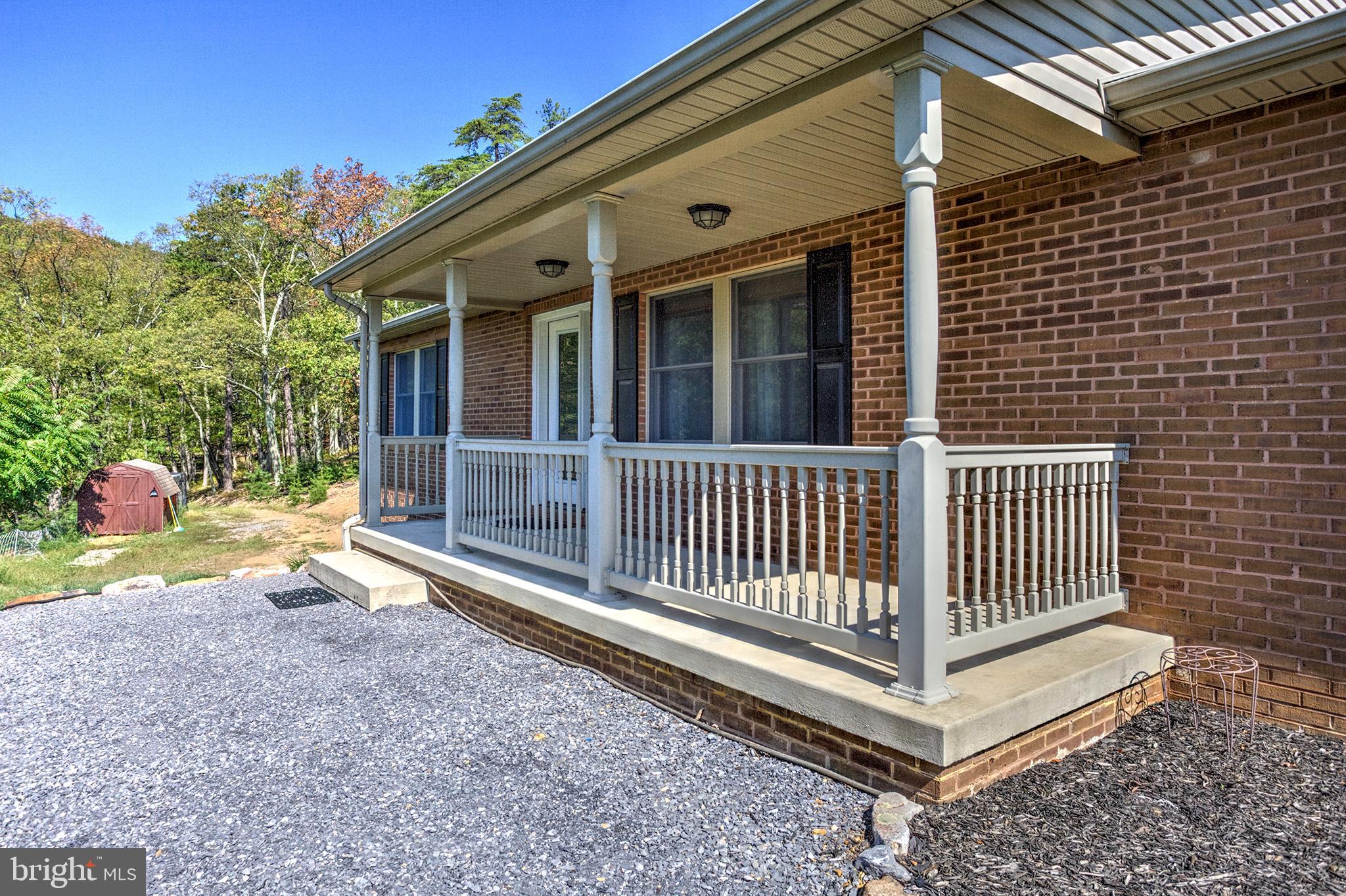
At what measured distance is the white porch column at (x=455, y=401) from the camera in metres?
6.37

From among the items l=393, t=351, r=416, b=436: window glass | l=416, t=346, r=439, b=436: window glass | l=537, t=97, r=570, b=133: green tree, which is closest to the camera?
l=416, t=346, r=439, b=436: window glass

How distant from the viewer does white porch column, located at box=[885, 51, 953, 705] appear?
9.40 feet

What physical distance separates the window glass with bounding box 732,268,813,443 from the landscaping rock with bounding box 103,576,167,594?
6445mm

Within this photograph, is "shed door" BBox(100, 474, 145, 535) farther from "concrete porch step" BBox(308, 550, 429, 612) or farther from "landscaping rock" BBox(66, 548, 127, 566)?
"concrete porch step" BBox(308, 550, 429, 612)

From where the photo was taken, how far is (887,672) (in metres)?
3.22

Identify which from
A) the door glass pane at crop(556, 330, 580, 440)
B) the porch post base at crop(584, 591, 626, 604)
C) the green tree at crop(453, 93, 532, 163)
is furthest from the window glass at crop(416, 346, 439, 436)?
the green tree at crop(453, 93, 532, 163)

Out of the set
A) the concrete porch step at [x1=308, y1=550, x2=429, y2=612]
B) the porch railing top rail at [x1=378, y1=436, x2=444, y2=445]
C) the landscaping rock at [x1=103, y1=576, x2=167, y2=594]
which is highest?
the porch railing top rail at [x1=378, y1=436, x2=444, y2=445]

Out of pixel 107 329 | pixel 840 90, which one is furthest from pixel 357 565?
pixel 107 329

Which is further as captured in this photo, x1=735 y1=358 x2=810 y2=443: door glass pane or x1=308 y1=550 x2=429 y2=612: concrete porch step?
x1=308 y1=550 x2=429 y2=612: concrete porch step

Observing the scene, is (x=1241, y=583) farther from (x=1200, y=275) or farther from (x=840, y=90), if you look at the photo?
(x=840, y=90)

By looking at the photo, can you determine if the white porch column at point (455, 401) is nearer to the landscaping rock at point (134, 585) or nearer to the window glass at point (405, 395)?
the landscaping rock at point (134, 585)

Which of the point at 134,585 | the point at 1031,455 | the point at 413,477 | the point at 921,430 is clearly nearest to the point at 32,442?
the point at 413,477

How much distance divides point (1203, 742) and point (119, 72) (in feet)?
123

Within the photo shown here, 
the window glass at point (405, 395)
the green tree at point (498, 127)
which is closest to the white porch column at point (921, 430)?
the window glass at point (405, 395)
